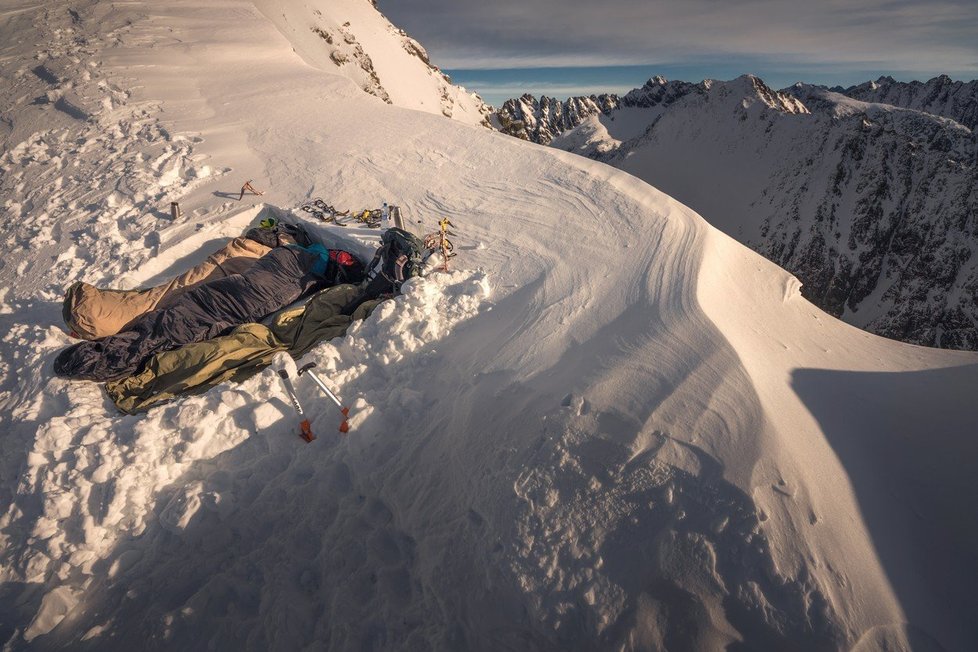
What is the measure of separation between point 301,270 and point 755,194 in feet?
277

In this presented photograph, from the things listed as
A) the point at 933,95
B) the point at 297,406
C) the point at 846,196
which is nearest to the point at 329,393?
the point at 297,406

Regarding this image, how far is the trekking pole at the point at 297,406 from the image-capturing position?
3.22m

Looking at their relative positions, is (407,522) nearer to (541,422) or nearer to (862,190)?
(541,422)

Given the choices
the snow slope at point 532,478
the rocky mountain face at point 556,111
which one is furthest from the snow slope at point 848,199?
the rocky mountain face at point 556,111

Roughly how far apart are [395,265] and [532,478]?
8.41 ft

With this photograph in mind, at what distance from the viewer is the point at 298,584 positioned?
2547 mm

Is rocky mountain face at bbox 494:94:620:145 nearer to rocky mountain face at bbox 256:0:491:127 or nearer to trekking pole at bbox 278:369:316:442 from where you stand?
rocky mountain face at bbox 256:0:491:127

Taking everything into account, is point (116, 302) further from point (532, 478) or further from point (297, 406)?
point (532, 478)

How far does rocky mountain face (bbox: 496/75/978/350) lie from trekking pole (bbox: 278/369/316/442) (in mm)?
71366

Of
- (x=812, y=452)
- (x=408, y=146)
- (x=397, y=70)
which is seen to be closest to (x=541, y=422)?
(x=812, y=452)

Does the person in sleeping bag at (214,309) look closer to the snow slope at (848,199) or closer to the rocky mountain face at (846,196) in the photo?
the snow slope at (848,199)

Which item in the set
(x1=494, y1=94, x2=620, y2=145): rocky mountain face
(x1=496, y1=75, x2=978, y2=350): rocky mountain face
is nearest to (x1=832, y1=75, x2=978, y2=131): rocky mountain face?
(x1=496, y1=75, x2=978, y2=350): rocky mountain face

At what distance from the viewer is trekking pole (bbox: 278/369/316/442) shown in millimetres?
3221

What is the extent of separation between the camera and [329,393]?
3422 mm
